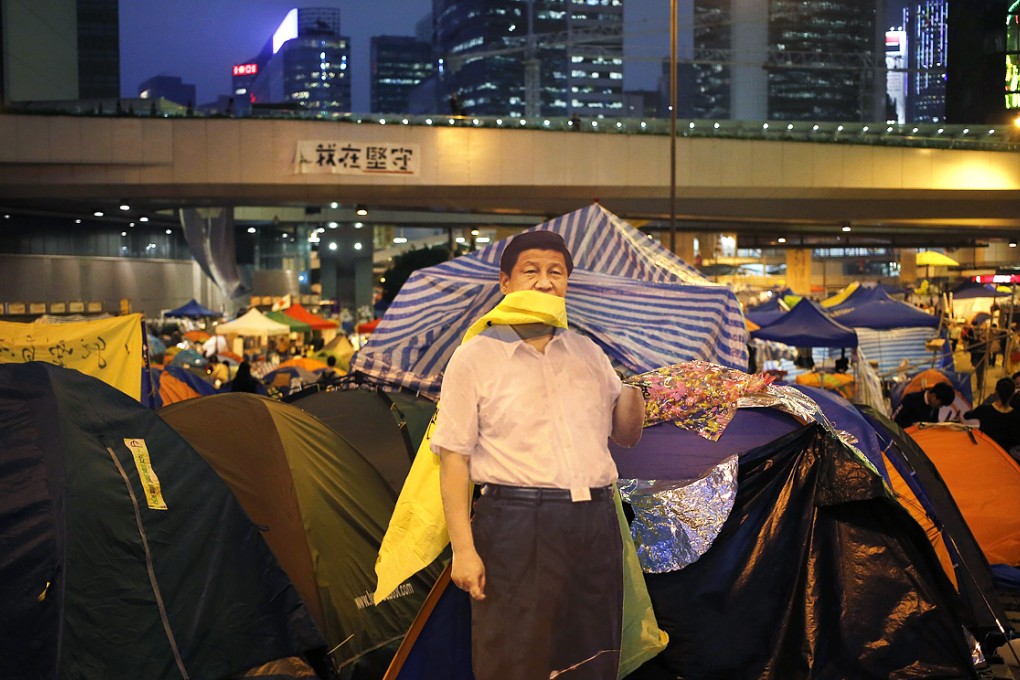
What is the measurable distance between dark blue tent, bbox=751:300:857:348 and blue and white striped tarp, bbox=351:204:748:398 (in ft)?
29.2

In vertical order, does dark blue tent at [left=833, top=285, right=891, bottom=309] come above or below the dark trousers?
above

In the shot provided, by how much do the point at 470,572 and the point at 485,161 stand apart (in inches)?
1060

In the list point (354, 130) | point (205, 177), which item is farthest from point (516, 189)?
point (205, 177)

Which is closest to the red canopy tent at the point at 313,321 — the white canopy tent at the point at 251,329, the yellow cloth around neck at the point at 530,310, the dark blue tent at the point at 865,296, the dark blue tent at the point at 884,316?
the white canopy tent at the point at 251,329

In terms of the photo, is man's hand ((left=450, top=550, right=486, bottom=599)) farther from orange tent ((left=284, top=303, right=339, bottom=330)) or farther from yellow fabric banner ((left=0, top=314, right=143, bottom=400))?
orange tent ((left=284, top=303, right=339, bottom=330))

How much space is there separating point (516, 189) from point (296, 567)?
25.5 m

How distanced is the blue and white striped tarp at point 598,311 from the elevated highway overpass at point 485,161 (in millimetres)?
21947

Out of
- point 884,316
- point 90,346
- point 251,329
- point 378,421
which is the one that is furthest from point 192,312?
point 378,421

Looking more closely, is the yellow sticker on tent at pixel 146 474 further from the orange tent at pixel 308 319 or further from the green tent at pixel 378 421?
the orange tent at pixel 308 319

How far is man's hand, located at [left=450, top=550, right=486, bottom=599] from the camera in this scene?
127 inches

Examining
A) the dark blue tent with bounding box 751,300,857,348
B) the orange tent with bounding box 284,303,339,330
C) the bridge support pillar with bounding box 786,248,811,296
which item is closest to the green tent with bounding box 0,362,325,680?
the dark blue tent with bounding box 751,300,857,348

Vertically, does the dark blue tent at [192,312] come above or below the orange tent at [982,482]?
above

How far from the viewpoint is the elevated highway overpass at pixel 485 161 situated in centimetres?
2844

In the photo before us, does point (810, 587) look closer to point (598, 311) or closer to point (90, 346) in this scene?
point (598, 311)
